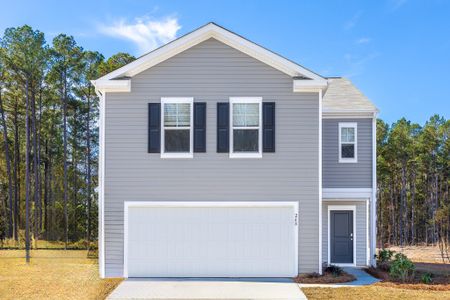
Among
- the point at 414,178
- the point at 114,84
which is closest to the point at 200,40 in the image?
the point at 114,84

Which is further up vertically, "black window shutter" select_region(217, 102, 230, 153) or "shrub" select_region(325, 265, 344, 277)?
"black window shutter" select_region(217, 102, 230, 153)

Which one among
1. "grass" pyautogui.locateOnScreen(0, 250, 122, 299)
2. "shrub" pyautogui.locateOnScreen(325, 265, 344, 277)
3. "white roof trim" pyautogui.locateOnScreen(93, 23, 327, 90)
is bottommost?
"grass" pyautogui.locateOnScreen(0, 250, 122, 299)

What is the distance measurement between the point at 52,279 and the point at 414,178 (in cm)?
3146

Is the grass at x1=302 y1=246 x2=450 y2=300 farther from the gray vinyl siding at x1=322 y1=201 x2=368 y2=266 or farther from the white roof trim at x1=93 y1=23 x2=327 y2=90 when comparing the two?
the white roof trim at x1=93 y1=23 x2=327 y2=90

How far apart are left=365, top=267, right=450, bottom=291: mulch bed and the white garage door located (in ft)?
8.25

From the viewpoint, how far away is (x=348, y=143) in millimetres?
13641

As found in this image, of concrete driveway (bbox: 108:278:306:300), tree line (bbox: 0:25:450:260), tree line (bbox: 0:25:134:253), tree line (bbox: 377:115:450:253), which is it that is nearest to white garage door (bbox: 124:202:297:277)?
concrete driveway (bbox: 108:278:306:300)

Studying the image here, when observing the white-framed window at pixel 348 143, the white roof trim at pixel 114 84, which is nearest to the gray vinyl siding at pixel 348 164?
the white-framed window at pixel 348 143

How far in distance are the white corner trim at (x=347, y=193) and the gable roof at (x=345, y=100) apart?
Answer: 2.54 meters

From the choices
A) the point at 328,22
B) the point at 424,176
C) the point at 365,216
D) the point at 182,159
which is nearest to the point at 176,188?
the point at 182,159

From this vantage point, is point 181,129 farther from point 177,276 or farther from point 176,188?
point 177,276

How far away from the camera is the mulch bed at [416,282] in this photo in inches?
407

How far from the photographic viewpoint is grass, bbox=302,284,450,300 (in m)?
9.23

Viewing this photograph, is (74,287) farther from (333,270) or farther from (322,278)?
(333,270)
